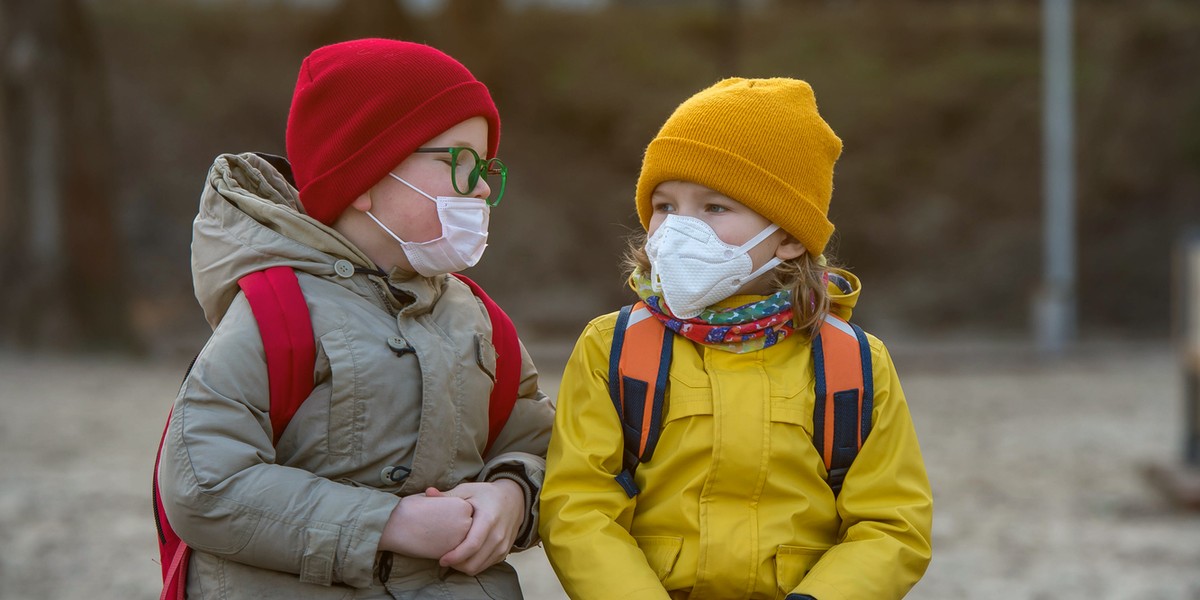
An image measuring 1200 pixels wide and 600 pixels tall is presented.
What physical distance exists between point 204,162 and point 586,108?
7.56 meters

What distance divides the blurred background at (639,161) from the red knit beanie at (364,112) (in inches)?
334

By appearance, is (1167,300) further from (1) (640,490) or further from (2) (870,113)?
(1) (640,490)

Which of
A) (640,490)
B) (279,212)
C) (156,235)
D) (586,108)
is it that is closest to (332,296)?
(279,212)

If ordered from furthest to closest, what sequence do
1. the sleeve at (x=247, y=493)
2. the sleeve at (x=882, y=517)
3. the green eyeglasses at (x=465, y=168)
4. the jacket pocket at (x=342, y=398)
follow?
1. the green eyeglasses at (x=465, y=168)
2. the sleeve at (x=882, y=517)
3. the jacket pocket at (x=342, y=398)
4. the sleeve at (x=247, y=493)

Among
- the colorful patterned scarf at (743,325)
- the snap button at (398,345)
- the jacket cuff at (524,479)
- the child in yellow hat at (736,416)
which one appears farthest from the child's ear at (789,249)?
the snap button at (398,345)

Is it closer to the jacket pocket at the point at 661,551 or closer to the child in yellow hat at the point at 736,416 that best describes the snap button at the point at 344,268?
the child in yellow hat at the point at 736,416

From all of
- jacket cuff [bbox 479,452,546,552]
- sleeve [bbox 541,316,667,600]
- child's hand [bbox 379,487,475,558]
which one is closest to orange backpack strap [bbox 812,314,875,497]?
sleeve [bbox 541,316,667,600]

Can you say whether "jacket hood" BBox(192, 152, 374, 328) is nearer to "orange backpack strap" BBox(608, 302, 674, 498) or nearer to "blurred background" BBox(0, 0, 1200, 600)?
"orange backpack strap" BBox(608, 302, 674, 498)

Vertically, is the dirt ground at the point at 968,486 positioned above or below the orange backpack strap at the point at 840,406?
below

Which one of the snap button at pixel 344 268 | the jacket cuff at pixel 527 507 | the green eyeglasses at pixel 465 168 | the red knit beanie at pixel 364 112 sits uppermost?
the red knit beanie at pixel 364 112

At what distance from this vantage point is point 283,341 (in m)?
2.24

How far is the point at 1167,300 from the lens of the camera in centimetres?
2172

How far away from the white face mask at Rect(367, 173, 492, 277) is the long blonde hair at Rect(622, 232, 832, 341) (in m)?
0.36

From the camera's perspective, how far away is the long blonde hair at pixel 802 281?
2537 mm
